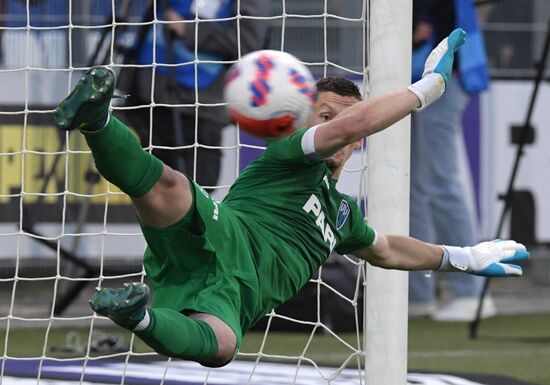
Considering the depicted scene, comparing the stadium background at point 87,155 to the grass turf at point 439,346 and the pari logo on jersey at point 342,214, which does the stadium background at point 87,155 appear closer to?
the grass turf at point 439,346

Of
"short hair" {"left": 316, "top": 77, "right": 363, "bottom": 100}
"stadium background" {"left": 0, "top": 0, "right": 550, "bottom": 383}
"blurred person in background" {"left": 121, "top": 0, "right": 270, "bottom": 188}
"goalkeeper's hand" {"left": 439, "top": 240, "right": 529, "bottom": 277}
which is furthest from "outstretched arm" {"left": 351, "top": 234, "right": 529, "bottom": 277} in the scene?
"stadium background" {"left": 0, "top": 0, "right": 550, "bottom": 383}

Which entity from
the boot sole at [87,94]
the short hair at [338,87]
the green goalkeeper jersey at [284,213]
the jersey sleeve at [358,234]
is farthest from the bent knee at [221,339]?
the short hair at [338,87]

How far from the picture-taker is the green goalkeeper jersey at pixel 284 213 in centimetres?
428

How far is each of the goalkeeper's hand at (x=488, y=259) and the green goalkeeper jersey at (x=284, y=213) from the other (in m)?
0.61

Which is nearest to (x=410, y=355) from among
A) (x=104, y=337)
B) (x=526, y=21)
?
(x=104, y=337)

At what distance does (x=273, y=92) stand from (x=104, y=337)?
10.6 ft

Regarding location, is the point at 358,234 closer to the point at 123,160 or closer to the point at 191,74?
the point at 123,160

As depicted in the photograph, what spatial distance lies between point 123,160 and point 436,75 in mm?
999

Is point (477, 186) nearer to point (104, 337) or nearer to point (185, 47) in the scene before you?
point (185, 47)

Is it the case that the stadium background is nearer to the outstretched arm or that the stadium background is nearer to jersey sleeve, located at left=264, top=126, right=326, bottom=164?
the outstretched arm

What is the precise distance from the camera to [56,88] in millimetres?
8633

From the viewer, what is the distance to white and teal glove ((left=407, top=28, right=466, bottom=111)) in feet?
13.5

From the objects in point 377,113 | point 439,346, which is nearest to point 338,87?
point 377,113

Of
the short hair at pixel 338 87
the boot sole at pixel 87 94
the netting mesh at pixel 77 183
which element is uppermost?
the boot sole at pixel 87 94
